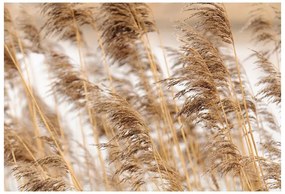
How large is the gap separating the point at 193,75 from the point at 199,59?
0.12m

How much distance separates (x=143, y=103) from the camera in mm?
5688

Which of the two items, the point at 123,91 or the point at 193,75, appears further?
the point at 123,91

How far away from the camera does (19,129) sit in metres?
6.27

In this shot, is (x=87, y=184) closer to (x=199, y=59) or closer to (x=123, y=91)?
(x=123, y=91)

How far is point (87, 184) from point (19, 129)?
106 centimetres

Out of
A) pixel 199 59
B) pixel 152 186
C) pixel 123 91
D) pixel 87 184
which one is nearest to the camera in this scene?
pixel 199 59

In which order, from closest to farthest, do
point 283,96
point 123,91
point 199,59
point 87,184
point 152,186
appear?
1. point 199,59
2. point 283,96
3. point 152,186
4. point 123,91
5. point 87,184

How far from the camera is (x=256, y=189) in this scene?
14.6 feet

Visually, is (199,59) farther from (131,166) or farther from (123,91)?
(123,91)

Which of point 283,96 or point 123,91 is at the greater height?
point 123,91

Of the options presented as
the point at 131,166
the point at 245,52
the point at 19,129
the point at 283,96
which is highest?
the point at 245,52

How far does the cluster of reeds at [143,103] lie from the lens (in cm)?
404

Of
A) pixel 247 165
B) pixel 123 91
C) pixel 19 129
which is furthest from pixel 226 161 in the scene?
pixel 19 129

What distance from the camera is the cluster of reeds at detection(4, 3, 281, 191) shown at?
13.3 ft
